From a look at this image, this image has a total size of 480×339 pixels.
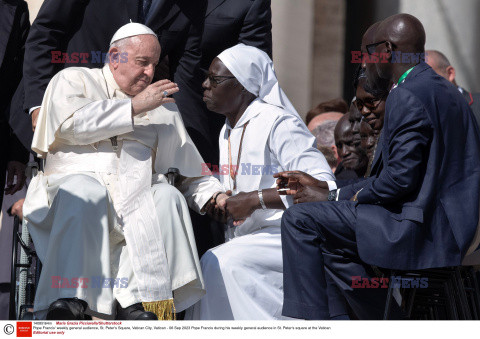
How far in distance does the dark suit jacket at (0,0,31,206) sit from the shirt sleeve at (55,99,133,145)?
1511mm

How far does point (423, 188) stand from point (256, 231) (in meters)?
1.68

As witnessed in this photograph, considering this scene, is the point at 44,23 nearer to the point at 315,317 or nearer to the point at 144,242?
the point at 144,242

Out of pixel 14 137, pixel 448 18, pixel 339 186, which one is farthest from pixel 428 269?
pixel 448 18

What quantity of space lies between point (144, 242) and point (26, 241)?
79 centimetres

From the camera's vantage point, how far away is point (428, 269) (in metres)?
5.83

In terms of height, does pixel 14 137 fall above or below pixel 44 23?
below

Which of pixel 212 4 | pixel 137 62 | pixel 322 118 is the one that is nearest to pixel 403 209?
pixel 137 62

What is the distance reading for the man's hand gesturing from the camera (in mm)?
6672

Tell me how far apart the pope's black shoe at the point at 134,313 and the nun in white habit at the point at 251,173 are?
0.54 metres

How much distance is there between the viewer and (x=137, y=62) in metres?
7.06

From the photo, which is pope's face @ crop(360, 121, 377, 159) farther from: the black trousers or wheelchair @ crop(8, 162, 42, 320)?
wheelchair @ crop(8, 162, 42, 320)

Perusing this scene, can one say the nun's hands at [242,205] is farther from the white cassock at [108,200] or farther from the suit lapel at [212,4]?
the suit lapel at [212,4]

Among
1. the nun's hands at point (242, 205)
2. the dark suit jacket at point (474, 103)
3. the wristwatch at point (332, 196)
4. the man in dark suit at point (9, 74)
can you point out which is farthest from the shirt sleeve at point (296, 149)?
the man in dark suit at point (9, 74)

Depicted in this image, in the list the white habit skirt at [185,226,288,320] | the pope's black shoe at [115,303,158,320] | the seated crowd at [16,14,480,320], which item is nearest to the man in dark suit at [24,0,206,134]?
the seated crowd at [16,14,480,320]
